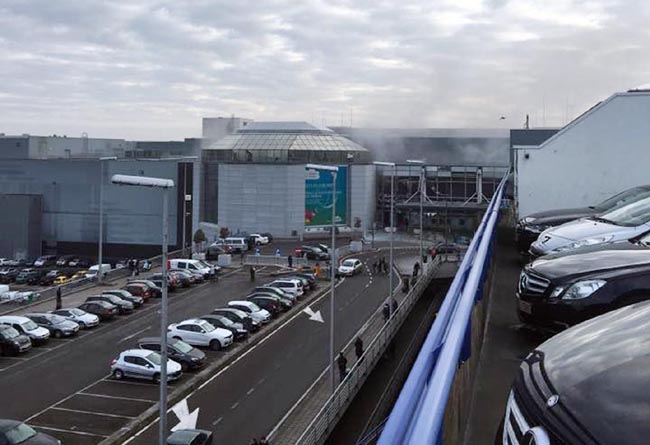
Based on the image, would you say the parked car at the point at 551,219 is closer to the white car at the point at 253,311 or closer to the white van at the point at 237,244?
the white car at the point at 253,311

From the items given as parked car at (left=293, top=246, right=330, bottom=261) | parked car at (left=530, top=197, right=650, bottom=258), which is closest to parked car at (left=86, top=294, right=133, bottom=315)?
parked car at (left=293, top=246, right=330, bottom=261)

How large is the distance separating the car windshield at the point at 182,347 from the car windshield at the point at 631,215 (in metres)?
13.9

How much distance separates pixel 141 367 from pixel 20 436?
551cm

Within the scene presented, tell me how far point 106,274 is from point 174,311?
9.21 metres

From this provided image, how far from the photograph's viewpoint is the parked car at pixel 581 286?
470 cm

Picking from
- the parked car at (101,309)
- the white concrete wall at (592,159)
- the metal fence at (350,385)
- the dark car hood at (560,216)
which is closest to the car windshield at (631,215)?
the dark car hood at (560,216)

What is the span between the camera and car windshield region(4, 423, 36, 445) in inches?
489

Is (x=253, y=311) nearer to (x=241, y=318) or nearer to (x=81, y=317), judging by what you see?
(x=241, y=318)

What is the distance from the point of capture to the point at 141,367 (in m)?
18.1

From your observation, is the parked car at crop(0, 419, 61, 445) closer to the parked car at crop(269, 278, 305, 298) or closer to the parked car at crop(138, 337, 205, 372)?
the parked car at crop(138, 337, 205, 372)

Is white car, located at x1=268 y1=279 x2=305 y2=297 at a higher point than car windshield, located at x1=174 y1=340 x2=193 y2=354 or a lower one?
higher

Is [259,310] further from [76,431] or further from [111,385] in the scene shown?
[76,431]

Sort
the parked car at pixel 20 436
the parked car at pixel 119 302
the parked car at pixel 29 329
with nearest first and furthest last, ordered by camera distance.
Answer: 1. the parked car at pixel 20 436
2. the parked car at pixel 29 329
3. the parked car at pixel 119 302


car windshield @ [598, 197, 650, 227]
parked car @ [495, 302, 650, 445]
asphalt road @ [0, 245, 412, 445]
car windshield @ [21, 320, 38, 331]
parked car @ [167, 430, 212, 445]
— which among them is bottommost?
asphalt road @ [0, 245, 412, 445]
